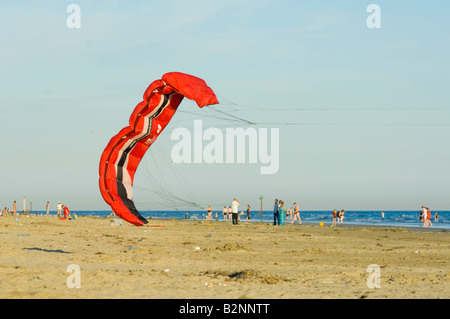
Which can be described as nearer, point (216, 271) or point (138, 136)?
point (216, 271)

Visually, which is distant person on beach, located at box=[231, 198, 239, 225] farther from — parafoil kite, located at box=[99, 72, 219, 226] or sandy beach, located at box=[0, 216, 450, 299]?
parafoil kite, located at box=[99, 72, 219, 226]

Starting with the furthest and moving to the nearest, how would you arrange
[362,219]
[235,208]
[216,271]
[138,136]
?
[362,219]
[235,208]
[138,136]
[216,271]

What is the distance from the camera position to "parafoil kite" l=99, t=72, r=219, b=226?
15.9 meters

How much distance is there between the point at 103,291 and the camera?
9453 mm

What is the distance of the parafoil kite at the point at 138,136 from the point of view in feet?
52.1

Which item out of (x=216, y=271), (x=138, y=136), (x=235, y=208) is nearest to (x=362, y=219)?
(x=235, y=208)

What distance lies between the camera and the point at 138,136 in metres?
17.2

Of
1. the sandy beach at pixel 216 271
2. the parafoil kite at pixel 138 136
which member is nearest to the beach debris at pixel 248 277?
the sandy beach at pixel 216 271

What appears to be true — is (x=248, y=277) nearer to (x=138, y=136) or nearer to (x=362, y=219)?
(x=138, y=136)

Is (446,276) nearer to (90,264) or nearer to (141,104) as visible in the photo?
(90,264)

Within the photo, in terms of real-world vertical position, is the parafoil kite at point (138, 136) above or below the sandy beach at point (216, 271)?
above

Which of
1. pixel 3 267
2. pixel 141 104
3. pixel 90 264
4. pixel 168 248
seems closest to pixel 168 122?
pixel 141 104

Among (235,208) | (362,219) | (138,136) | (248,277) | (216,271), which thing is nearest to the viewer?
(248,277)

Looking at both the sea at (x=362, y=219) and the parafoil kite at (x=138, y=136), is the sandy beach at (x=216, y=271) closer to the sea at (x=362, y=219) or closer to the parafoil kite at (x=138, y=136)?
the parafoil kite at (x=138, y=136)
